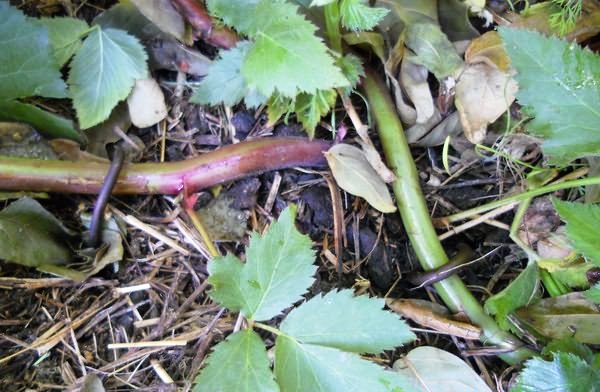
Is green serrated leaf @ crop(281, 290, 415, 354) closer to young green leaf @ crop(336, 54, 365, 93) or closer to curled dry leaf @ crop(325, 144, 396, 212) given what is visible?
curled dry leaf @ crop(325, 144, 396, 212)

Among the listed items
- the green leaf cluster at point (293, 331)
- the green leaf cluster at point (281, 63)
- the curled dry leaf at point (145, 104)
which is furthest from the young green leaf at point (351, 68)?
the curled dry leaf at point (145, 104)

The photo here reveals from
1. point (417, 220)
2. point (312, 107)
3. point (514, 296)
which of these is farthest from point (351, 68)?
point (514, 296)

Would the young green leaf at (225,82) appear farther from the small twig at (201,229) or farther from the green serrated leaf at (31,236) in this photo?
the green serrated leaf at (31,236)

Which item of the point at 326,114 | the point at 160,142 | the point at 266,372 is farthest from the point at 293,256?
the point at 160,142

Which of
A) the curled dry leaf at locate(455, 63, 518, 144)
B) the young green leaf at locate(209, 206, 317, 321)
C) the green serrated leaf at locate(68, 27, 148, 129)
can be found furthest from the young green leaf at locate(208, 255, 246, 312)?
the curled dry leaf at locate(455, 63, 518, 144)

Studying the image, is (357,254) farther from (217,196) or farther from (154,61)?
(154,61)

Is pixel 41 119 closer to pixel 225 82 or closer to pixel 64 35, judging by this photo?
pixel 64 35
